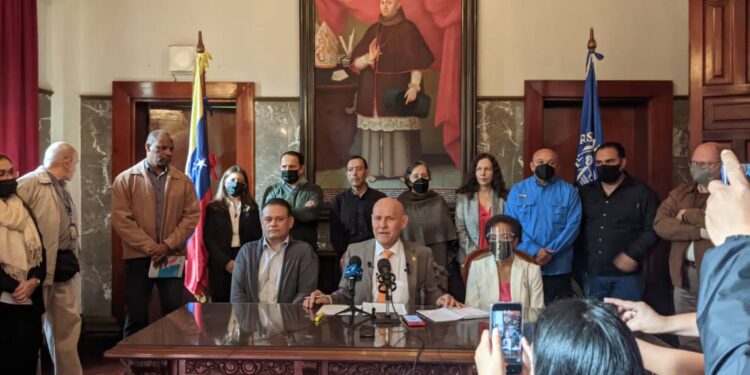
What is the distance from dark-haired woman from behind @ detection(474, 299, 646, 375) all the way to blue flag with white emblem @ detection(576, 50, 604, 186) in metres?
3.67

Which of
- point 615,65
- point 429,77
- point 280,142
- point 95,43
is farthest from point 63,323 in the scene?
point 615,65

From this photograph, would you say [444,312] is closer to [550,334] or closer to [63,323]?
[550,334]

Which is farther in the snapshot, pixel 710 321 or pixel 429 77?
pixel 429 77

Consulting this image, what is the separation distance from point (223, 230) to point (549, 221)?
2253mm

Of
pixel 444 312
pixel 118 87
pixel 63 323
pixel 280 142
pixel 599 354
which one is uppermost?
pixel 118 87

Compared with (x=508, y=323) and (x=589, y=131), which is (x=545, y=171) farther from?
(x=508, y=323)

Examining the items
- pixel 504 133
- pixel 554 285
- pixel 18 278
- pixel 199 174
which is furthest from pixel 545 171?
pixel 18 278

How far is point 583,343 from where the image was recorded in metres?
1.10

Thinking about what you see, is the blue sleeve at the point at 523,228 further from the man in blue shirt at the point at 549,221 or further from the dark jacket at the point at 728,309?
the dark jacket at the point at 728,309

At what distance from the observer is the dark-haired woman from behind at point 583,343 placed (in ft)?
3.57

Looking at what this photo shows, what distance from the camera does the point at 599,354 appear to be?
1093 mm

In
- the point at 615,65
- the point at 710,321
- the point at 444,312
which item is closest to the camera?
the point at 710,321

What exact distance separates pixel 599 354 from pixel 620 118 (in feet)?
15.9

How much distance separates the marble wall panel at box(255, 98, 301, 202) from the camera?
17.6 ft
